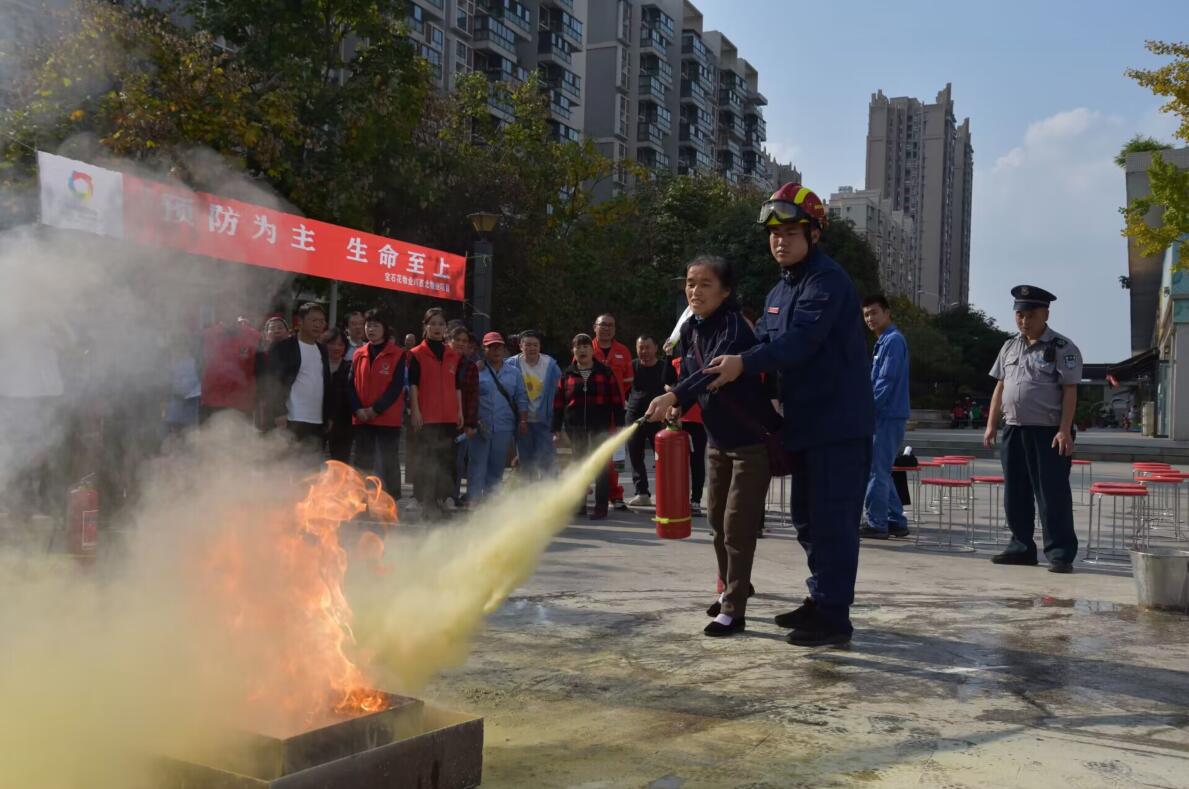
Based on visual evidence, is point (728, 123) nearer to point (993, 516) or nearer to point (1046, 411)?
point (993, 516)

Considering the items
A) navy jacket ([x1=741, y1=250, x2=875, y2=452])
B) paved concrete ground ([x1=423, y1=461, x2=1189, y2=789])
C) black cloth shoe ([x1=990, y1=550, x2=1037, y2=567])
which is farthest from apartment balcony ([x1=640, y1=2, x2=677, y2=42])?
navy jacket ([x1=741, y1=250, x2=875, y2=452])

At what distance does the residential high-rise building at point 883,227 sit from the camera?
4931 inches

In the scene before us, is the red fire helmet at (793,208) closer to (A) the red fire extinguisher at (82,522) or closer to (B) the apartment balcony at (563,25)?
(A) the red fire extinguisher at (82,522)

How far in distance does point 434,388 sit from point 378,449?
2.79 ft

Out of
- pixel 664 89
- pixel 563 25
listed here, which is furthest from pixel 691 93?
pixel 563 25

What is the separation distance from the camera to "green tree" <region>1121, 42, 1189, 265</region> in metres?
14.8

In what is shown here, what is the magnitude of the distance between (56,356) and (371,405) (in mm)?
5332

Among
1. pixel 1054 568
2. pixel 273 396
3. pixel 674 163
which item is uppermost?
pixel 674 163

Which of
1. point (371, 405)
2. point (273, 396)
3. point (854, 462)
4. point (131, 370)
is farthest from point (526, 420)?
point (854, 462)

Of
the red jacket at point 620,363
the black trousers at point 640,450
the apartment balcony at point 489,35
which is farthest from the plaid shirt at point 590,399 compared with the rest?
the apartment balcony at point 489,35

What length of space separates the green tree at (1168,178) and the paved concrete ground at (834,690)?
34.0 ft

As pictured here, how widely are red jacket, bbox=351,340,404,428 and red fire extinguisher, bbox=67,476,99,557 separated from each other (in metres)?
5.00

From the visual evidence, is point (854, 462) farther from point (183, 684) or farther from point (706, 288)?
point (183, 684)

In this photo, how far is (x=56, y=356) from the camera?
200 inches
